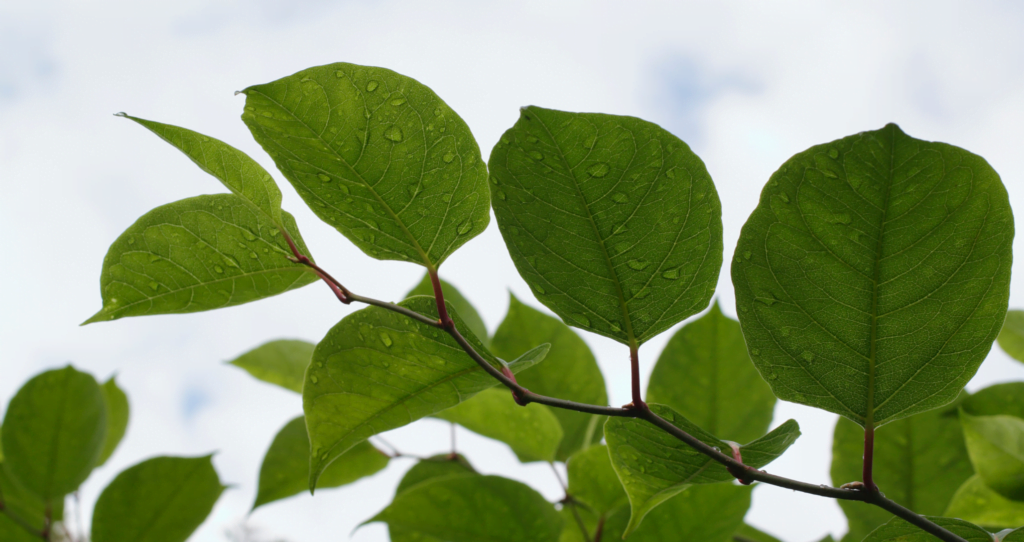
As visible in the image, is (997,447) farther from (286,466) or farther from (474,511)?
(286,466)

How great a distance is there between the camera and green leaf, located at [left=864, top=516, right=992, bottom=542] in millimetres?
602

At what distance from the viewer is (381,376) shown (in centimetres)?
67

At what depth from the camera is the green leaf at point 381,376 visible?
2.11 feet

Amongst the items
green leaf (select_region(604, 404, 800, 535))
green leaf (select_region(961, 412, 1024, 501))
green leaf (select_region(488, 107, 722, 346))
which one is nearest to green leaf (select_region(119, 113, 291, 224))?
green leaf (select_region(488, 107, 722, 346))

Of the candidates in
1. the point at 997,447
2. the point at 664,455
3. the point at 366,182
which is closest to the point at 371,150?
the point at 366,182

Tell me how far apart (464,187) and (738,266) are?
259 mm

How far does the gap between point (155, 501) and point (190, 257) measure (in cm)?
92

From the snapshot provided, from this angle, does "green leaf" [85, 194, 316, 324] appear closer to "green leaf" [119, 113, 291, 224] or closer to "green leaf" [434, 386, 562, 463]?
"green leaf" [119, 113, 291, 224]

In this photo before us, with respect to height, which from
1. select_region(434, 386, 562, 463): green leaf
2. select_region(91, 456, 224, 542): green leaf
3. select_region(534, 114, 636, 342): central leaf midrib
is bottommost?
select_region(91, 456, 224, 542): green leaf

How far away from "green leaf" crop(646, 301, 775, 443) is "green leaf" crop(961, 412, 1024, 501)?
11.3 inches

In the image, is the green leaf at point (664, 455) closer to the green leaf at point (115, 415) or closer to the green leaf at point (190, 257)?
the green leaf at point (190, 257)

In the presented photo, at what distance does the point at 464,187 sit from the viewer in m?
0.60

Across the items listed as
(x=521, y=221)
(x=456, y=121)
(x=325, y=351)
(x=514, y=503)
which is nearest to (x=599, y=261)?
(x=521, y=221)

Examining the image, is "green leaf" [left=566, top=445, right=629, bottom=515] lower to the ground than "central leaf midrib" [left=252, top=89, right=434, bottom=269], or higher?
lower
